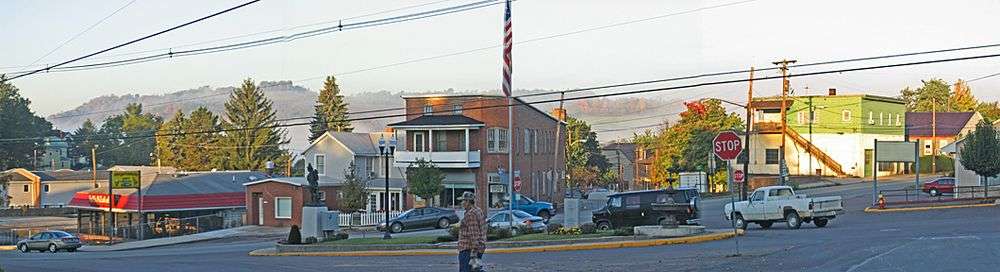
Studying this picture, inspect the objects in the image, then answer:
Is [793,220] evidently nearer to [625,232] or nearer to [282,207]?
[625,232]

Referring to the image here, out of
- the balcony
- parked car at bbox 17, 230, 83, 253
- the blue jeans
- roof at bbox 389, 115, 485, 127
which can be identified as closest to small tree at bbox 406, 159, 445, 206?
the balcony

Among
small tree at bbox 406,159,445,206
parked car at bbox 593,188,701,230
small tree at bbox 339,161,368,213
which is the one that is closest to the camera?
parked car at bbox 593,188,701,230

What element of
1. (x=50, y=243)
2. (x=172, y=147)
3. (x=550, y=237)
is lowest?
(x=50, y=243)

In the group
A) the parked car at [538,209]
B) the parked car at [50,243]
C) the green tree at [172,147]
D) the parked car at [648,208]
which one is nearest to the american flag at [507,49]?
the parked car at [648,208]

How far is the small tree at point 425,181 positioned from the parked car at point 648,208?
2605 cm

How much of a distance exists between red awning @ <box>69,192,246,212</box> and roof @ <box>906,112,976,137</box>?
2483 inches

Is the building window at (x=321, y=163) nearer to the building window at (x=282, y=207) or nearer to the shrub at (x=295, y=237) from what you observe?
the building window at (x=282, y=207)

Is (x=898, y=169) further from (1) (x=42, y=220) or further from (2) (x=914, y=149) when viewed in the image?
(1) (x=42, y=220)

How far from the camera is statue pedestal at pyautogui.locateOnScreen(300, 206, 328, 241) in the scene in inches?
1408

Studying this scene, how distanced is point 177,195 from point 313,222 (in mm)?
41002

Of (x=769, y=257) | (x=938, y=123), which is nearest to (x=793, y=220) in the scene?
(x=769, y=257)

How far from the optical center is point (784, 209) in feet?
125

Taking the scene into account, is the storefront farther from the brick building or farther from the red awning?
the brick building

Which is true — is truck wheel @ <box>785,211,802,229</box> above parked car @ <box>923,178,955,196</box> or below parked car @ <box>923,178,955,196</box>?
below
